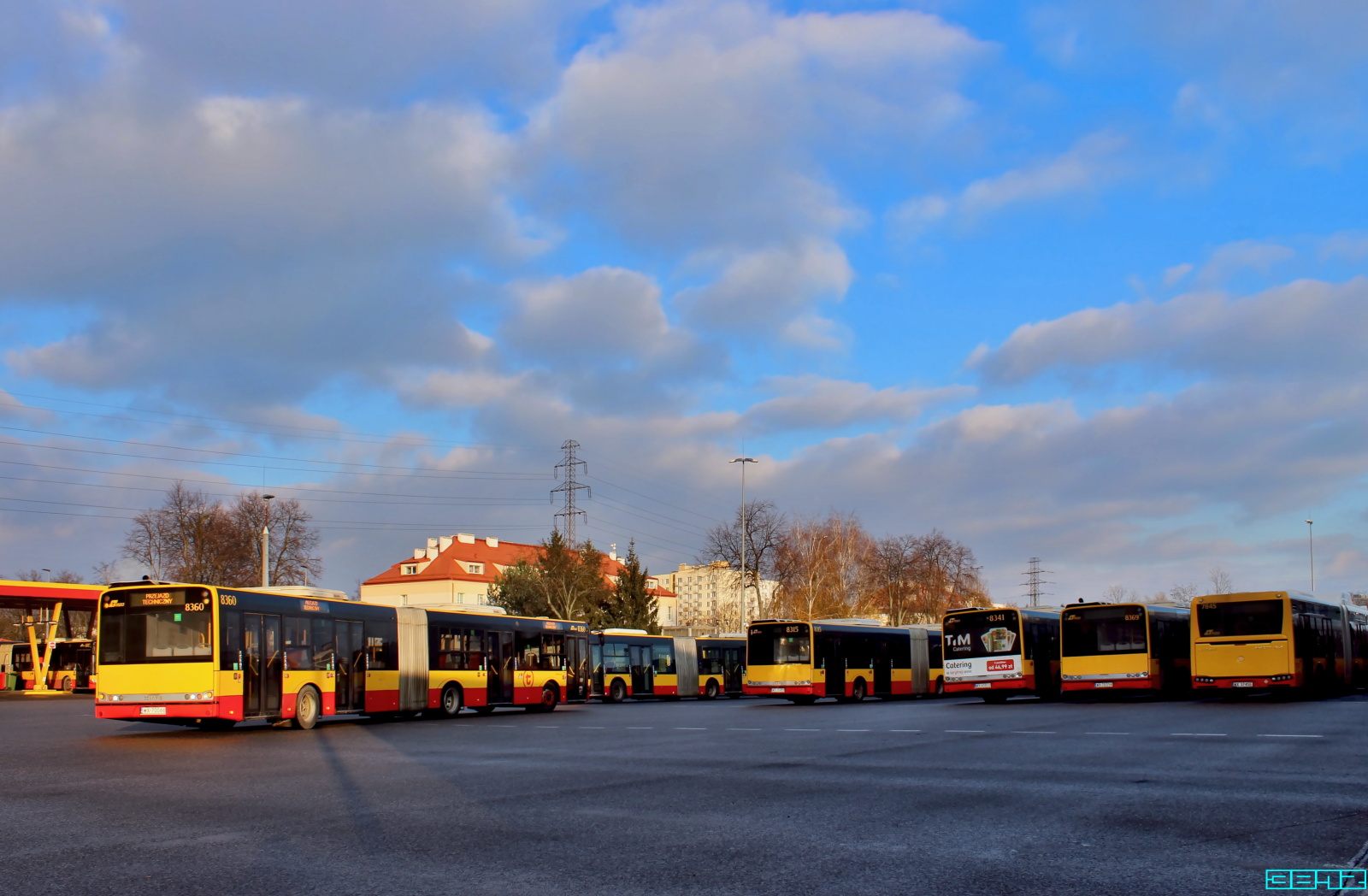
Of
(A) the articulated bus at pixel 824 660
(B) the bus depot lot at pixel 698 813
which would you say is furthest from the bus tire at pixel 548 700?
(B) the bus depot lot at pixel 698 813

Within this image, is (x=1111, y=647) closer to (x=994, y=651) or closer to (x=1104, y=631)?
(x=1104, y=631)

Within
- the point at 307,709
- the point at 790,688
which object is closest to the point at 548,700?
the point at 790,688

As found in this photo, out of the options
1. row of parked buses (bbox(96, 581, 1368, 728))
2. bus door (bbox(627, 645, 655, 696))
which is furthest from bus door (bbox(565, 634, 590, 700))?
bus door (bbox(627, 645, 655, 696))

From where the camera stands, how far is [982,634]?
3378cm

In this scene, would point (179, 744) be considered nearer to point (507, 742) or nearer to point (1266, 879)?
point (507, 742)

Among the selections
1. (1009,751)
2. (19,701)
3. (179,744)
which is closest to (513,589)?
(19,701)

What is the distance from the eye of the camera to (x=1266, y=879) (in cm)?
658

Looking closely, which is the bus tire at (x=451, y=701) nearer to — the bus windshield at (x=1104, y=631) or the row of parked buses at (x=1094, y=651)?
the row of parked buses at (x=1094, y=651)

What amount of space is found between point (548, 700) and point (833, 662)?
395 inches

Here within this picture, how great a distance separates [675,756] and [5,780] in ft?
26.1

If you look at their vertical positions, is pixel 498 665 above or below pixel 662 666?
above

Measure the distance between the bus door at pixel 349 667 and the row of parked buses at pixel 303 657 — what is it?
3 centimetres

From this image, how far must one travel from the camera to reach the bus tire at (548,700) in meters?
32.1

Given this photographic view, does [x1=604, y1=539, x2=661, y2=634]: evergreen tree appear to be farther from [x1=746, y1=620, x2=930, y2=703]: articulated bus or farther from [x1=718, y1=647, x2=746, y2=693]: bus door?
[x1=746, y1=620, x2=930, y2=703]: articulated bus
